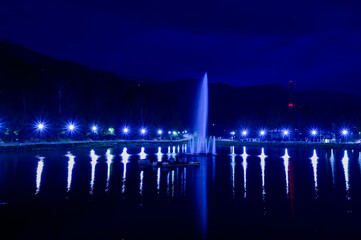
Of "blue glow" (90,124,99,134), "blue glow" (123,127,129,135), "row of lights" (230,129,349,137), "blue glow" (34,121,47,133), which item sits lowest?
"blue glow" (34,121,47,133)

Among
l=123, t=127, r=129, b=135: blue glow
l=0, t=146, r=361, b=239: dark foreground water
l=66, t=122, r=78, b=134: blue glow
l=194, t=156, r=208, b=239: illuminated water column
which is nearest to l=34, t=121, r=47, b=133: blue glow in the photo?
l=66, t=122, r=78, b=134: blue glow

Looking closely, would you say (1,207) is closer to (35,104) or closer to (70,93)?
(35,104)

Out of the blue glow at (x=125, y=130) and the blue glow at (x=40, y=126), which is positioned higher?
the blue glow at (x=125, y=130)

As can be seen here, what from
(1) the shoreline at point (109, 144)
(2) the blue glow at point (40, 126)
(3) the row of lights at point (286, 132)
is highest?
(3) the row of lights at point (286, 132)

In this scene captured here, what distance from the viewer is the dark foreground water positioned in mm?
11711

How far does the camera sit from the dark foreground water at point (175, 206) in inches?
461

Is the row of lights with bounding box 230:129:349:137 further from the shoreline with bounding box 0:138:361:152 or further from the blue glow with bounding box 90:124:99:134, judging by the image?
the blue glow with bounding box 90:124:99:134

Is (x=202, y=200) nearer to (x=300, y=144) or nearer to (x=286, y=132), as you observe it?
(x=300, y=144)

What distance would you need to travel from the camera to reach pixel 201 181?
2295 centimetres

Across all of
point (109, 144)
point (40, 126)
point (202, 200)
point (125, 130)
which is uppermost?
point (125, 130)

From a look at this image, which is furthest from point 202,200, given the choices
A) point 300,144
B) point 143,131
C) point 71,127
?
point 143,131

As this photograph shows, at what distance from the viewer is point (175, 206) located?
50.6ft

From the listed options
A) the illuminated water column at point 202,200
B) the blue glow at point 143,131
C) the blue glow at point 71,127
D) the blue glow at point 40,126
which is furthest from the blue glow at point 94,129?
the illuminated water column at point 202,200

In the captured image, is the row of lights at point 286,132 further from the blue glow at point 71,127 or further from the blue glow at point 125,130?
the blue glow at point 71,127
